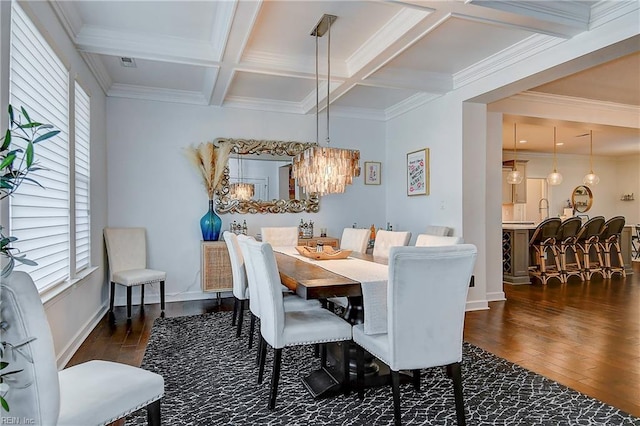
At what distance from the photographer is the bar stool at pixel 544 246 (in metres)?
6.51

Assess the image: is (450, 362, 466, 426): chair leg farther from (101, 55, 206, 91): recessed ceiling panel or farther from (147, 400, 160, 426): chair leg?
(101, 55, 206, 91): recessed ceiling panel

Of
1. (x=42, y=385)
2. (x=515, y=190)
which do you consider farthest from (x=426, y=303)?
(x=515, y=190)

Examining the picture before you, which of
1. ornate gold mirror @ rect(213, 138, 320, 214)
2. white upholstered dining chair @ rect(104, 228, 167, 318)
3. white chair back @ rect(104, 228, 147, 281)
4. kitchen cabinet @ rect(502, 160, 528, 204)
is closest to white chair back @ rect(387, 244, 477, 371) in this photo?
white upholstered dining chair @ rect(104, 228, 167, 318)

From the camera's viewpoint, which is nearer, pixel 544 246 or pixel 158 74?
pixel 158 74

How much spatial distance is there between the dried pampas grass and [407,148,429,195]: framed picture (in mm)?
2433

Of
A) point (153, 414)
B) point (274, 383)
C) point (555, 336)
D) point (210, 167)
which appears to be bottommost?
point (555, 336)

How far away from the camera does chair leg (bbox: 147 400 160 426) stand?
1.68 meters

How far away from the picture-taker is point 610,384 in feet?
8.86

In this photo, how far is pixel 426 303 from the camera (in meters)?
2.06

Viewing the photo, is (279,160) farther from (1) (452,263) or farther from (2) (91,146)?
(1) (452,263)

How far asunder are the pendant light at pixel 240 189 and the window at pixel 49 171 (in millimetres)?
1890

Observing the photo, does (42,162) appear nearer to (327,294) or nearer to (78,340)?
(78,340)

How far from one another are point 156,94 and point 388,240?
10.9 feet

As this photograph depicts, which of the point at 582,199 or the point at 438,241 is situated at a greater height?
the point at 582,199
